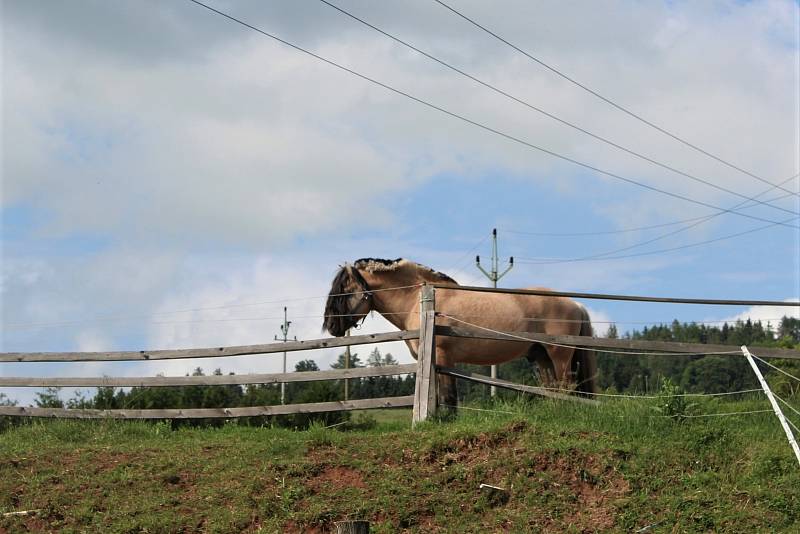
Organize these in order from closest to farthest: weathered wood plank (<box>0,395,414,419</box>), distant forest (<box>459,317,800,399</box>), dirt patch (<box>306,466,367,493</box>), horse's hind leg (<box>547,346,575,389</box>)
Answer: dirt patch (<box>306,466,367,493</box>) → weathered wood plank (<box>0,395,414,419</box>) → horse's hind leg (<box>547,346,575,389</box>) → distant forest (<box>459,317,800,399</box>)

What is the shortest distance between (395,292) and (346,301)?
0.76 meters

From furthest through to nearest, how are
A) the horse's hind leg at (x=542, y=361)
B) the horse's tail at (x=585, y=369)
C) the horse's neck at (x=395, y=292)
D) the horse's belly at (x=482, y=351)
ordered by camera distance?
1. the horse's neck at (x=395, y=292)
2. the horse's hind leg at (x=542, y=361)
3. the horse's tail at (x=585, y=369)
4. the horse's belly at (x=482, y=351)

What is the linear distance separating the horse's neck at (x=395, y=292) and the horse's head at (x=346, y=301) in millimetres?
126

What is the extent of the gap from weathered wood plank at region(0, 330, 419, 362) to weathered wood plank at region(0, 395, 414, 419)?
0.72m

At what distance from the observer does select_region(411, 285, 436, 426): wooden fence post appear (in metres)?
10.6

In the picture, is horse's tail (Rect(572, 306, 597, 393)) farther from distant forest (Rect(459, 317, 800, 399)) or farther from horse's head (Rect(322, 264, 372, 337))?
distant forest (Rect(459, 317, 800, 399))

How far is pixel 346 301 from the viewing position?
13484 millimetres

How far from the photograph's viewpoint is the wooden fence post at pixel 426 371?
34.7 ft

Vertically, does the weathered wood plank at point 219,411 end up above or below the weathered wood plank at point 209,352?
below

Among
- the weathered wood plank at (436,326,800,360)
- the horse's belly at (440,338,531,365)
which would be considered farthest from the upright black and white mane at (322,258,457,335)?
the weathered wood plank at (436,326,800,360)

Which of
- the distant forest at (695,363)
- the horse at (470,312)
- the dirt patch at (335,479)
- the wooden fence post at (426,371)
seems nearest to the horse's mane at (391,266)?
the horse at (470,312)

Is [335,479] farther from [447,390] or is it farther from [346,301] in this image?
[346,301]

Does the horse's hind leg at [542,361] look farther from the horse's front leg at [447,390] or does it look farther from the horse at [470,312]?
the horse's front leg at [447,390]

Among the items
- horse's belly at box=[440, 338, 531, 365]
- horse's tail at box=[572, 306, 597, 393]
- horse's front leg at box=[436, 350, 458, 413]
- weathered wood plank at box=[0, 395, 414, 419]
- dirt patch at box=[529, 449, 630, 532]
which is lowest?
dirt patch at box=[529, 449, 630, 532]
